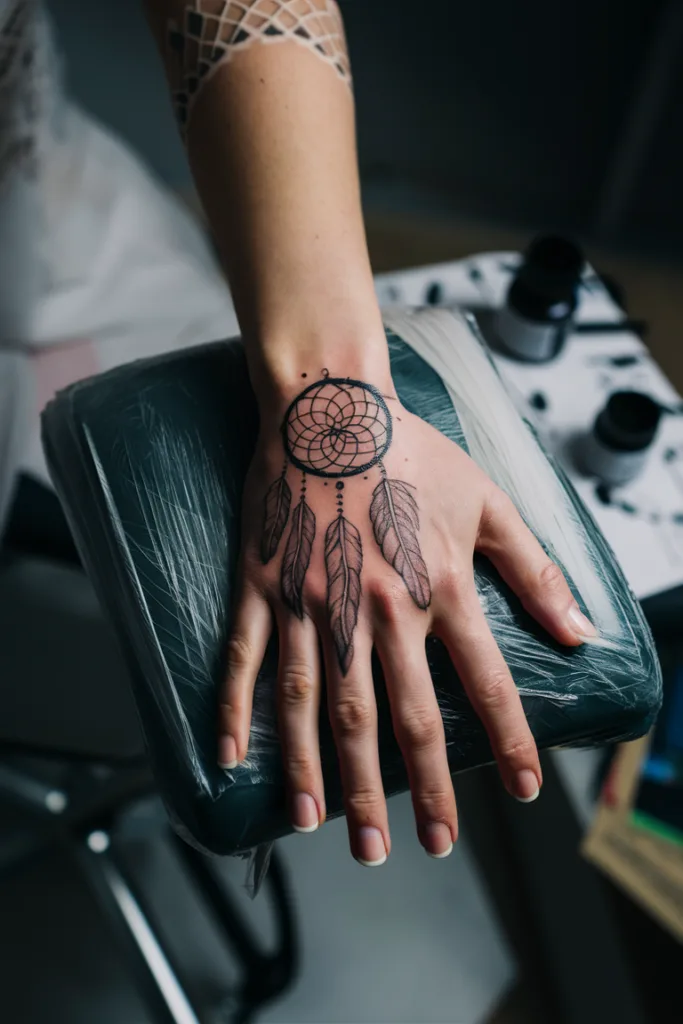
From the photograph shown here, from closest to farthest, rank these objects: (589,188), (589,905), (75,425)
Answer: (75,425) → (589,905) → (589,188)

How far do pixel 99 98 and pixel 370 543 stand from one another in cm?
147

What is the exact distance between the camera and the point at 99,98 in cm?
165

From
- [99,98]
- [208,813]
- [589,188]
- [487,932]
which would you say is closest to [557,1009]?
[487,932]

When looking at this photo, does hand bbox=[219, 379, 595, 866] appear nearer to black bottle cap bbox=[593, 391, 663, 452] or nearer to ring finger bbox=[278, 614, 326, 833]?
ring finger bbox=[278, 614, 326, 833]

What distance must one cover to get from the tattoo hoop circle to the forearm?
0.01 m

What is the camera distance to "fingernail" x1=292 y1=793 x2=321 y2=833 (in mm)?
486

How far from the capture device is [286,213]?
598 millimetres

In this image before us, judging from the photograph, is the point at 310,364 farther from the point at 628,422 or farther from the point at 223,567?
the point at 628,422

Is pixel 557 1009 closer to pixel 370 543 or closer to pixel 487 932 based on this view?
pixel 487 932

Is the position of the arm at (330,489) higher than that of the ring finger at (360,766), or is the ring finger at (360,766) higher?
the arm at (330,489)

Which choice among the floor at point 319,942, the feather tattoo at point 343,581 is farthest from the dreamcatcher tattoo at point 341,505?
the floor at point 319,942

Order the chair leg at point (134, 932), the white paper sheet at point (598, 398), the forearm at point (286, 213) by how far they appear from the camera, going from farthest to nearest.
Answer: the chair leg at point (134, 932), the white paper sheet at point (598, 398), the forearm at point (286, 213)

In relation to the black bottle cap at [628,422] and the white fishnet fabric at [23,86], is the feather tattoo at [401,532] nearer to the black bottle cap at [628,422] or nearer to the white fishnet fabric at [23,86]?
the black bottle cap at [628,422]

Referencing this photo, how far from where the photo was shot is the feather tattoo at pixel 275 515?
0.53m
